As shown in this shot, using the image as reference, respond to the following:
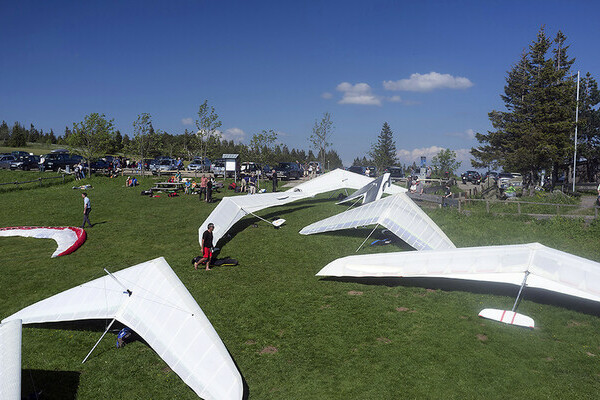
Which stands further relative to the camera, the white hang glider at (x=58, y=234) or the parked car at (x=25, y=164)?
the parked car at (x=25, y=164)

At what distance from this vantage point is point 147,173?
43.3 metres

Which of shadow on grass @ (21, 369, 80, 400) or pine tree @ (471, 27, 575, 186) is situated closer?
shadow on grass @ (21, 369, 80, 400)

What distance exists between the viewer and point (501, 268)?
31.8ft

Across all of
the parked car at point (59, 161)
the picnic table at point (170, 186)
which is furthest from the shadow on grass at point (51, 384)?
the parked car at point (59, 161)

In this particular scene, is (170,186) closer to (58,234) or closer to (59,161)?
(58,234)

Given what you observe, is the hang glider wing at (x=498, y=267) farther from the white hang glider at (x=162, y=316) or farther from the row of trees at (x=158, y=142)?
the row of trees at (x=158, y=142)

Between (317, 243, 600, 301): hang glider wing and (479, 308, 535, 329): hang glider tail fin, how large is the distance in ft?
3.03

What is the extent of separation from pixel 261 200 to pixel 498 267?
12576mm

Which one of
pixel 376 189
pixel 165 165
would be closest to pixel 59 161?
pixel 165 165

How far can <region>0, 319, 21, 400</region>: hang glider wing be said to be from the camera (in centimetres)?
471

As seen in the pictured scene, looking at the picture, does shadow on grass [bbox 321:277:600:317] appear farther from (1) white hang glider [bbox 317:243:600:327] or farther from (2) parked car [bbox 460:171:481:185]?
(2) parked car [bbox 460:171:481:185]

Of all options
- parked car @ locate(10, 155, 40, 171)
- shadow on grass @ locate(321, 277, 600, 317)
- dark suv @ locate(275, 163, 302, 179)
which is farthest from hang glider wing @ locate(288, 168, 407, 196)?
parked car @ locate(10, 155, 40, 171)

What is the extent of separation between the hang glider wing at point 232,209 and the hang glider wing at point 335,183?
14.4ft

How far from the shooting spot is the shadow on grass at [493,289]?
9664 mm
